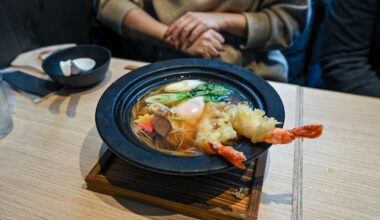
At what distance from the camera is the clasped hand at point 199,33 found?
4.11ft

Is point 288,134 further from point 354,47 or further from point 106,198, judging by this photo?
point 354,47

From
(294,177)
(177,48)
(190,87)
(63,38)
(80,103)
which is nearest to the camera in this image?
(294,177)

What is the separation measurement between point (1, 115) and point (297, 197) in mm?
882

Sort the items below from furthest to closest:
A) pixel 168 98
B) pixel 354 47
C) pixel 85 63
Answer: pixel 354 47 → pixel 85 63 → pixel 168 98

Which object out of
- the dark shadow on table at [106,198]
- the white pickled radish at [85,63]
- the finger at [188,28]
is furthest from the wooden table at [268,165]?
the finger at [188,28]

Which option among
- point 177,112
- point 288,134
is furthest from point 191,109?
point 288,134

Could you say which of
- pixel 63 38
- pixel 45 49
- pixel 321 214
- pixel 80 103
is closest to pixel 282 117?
pixel 321 214

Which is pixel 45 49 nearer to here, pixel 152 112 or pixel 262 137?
pixel 152 112

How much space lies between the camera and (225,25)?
1.29 m

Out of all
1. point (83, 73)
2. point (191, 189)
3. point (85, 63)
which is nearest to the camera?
point (191, 189)

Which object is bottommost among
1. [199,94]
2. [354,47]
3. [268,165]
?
[354,47]

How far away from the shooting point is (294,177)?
748 mm

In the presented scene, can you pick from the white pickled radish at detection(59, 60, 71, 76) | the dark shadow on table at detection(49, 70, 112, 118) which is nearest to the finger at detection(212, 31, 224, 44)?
the dark shadow on table at detection(49, 70, 112, 118)

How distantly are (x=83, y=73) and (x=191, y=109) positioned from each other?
0.47 metres
